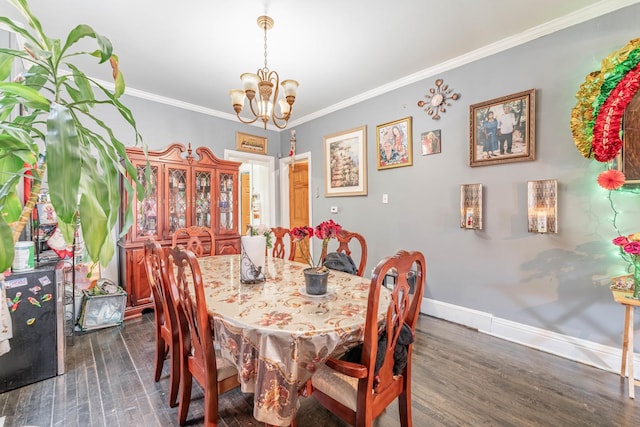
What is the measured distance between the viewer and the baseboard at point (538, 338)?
205cm

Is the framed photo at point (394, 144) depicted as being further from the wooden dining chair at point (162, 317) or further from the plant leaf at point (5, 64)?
the plant leaf at point (5, 64)

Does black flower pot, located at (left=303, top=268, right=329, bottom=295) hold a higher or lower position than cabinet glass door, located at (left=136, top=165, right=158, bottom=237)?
lower

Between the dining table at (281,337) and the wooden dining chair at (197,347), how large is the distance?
0.07m

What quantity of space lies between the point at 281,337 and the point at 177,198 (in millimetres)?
3033

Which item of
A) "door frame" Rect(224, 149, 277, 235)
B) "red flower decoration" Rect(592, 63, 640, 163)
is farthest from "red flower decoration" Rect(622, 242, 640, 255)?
"door frame" Rect(224, 149, 277, 235)

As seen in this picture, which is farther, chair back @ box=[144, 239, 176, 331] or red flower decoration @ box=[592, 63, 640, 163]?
red flower decoration @ box=[592, 63, 640, 163]

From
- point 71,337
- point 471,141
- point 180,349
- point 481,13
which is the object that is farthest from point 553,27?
point 71,337

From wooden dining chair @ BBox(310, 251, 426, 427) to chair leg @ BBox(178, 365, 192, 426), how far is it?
714 millimetres

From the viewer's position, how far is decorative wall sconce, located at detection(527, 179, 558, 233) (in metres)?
2.28

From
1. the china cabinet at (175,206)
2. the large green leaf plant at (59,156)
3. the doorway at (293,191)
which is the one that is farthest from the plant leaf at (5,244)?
the doorway at (293,191)

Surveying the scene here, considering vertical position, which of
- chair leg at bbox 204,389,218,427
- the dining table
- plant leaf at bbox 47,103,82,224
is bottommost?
chair leg at bbox 204,389,218,427

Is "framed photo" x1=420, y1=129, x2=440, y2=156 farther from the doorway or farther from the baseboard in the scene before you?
the doorway

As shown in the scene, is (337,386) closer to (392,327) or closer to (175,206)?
(392,327)

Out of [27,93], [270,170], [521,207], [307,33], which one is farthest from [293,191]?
[27,93]
